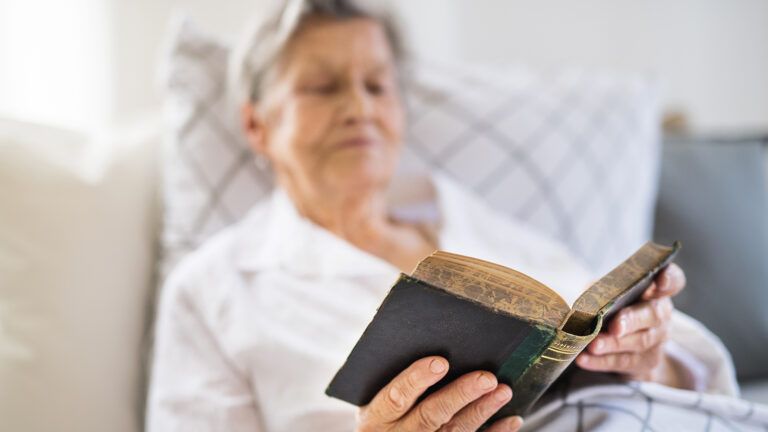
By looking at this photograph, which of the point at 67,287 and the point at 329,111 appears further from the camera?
the point at 329,111

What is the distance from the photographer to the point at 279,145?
97cm

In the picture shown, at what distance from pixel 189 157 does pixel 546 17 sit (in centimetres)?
149

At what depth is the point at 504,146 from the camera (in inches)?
46.6

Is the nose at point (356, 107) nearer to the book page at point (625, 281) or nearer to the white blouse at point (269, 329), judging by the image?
the white blouse at point (269, 329)

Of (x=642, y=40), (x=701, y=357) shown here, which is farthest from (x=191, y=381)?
(x=642, y=40)

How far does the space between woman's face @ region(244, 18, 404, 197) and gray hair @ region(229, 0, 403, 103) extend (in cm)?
2

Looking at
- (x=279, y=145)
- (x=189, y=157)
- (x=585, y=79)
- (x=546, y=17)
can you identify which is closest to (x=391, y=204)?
(x=279, y=145)

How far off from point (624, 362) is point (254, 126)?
70cm

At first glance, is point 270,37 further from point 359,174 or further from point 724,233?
point 724,233

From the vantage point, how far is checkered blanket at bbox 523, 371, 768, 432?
689mm

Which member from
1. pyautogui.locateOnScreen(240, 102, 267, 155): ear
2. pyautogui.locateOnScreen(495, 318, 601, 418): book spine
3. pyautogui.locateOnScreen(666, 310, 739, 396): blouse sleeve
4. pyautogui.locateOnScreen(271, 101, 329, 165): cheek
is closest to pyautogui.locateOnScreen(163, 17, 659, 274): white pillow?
pyautogui.locateOnScreen(240, 102, 267, 155): ear

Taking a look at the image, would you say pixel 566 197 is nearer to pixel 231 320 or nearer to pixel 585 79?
pixel 585 79

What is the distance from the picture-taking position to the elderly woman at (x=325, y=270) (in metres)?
0.67

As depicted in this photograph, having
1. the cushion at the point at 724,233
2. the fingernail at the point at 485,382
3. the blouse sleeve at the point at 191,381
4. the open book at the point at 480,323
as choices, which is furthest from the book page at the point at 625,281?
the cushion at the point at 724,233
